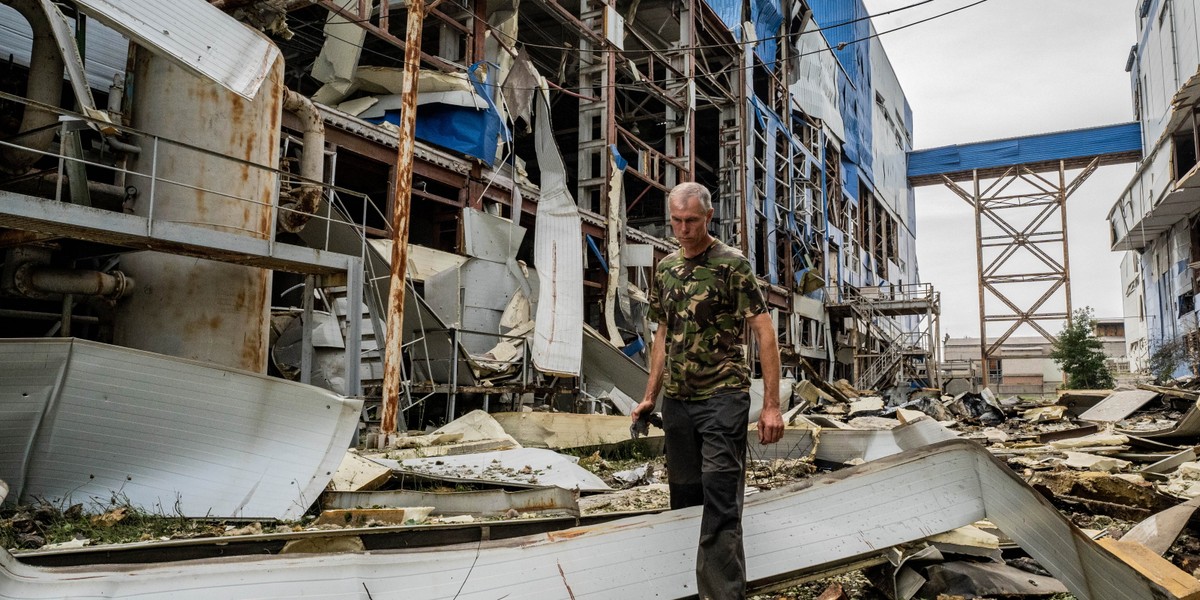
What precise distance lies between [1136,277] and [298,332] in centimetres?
3781

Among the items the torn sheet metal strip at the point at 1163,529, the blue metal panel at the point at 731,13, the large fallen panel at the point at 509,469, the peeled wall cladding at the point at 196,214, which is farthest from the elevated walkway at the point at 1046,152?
the torn sheet metal strip at the point at 1163,529

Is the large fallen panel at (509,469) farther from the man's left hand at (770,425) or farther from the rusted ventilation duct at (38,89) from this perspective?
the rusted ventilation duct at (38,89)

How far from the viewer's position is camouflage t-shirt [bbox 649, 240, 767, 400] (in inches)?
126

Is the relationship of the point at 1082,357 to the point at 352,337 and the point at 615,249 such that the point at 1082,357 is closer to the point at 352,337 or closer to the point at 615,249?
the point at 615,249

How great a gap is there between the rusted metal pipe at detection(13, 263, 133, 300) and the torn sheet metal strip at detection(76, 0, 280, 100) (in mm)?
2228

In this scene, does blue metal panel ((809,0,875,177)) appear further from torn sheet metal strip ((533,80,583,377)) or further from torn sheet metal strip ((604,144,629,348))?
torn sheet metal strip ((533,80,583,377))

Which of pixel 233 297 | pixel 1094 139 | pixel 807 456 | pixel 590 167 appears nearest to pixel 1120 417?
pixel 807 456

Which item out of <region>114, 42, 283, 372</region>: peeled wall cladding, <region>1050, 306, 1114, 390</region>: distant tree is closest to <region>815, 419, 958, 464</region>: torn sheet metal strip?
<region>114, 42, 283, 372</region>: peeled wall cladding

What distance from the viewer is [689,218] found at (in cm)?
323

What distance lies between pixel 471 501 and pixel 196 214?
4.51 meters

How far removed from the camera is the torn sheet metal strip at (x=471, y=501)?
5355 mm

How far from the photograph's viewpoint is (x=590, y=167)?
20453mm

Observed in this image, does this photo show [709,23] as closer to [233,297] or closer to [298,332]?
[298,332]

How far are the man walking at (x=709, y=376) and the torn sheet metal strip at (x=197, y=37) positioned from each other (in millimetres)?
5243
